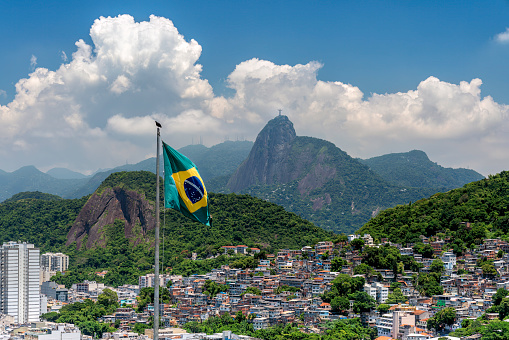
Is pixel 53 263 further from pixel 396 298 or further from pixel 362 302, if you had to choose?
pixel 396 298

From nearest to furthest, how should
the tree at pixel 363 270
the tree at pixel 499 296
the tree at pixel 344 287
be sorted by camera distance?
the tree at pixel 499 296
the tree at pixel 344 287
the tree at pixel 363 270

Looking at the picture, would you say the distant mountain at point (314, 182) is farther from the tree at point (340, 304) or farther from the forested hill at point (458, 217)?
the tree at point (340, 304)

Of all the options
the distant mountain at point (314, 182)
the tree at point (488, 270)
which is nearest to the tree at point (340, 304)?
the tree at point (488, 270)

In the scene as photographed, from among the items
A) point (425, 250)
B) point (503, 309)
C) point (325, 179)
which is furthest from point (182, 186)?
point (325, 179)

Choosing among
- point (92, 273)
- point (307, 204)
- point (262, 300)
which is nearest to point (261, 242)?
point (92, 273)

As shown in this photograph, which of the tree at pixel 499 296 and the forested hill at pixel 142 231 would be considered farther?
the forested hill at pixel 142 231

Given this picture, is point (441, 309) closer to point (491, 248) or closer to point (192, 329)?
point (491, 248)
